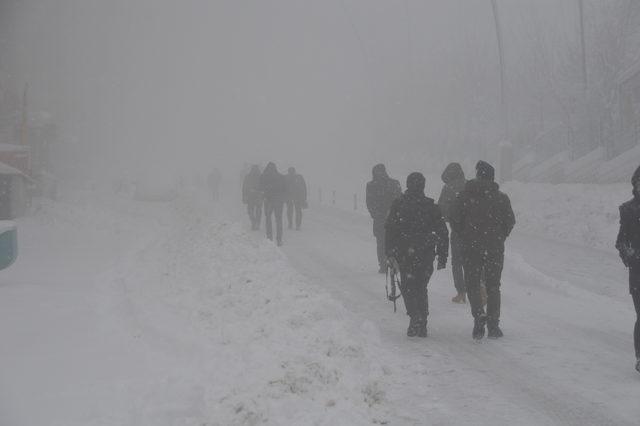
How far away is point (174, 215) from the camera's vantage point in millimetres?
30500

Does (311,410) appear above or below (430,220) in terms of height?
below

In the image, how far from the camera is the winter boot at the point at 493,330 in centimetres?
772

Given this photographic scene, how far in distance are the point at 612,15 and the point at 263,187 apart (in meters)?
28.9

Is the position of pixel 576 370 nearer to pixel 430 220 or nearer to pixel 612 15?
pixel 430 220

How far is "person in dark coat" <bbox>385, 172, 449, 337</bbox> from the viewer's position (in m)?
7.74

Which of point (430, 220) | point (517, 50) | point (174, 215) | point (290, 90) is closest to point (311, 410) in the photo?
point (430, 220)

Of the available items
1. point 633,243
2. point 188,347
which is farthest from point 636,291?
point 188,347

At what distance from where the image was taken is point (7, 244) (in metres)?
12.8

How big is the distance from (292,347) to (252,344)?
2.20 feet

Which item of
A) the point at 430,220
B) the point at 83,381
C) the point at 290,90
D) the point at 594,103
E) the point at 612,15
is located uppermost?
the point at 290,90

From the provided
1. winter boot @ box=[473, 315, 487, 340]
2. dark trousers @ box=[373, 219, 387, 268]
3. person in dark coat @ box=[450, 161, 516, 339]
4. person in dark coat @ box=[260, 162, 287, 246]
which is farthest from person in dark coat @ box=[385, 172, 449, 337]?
person in dark coat @ box=[260, 162, 287, 246]

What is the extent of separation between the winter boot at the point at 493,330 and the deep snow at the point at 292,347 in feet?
0.43

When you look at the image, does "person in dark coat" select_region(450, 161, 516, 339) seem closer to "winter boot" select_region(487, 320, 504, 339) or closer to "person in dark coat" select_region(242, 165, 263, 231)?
"winter boot" select_region(487, 320, 504, 339)

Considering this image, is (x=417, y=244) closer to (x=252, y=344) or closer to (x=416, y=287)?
(x=416, y=287)
